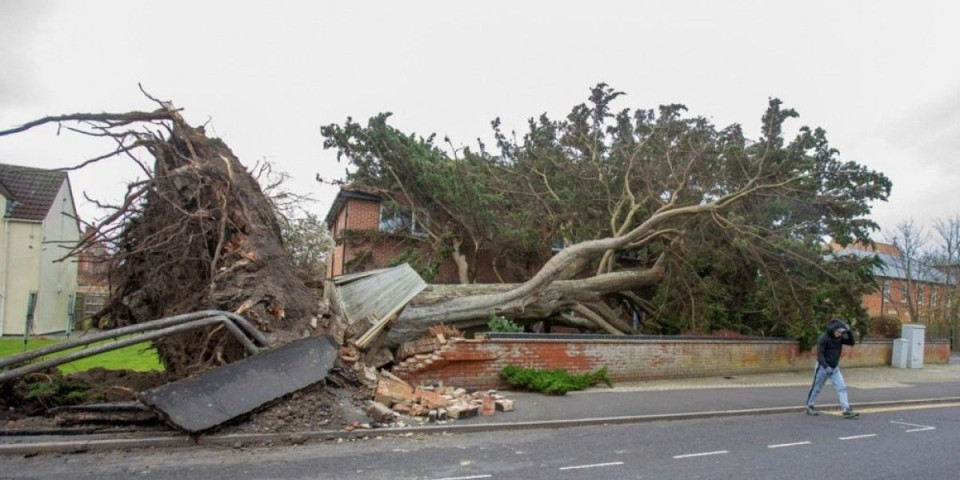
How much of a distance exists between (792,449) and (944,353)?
22038 mm

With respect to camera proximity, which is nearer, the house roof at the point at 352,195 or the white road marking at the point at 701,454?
the white road marking at the point at 701,454

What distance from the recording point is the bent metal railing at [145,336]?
6574 mm

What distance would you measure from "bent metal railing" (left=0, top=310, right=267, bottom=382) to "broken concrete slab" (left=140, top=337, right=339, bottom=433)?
0.45 meters

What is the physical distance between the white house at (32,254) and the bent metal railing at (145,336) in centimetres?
1732

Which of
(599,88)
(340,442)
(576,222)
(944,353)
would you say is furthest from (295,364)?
(944,353)

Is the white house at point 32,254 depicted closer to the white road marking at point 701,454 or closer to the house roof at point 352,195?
the house roof at point 352,195

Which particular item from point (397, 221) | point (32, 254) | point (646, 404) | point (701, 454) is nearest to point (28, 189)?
point (32, 254)

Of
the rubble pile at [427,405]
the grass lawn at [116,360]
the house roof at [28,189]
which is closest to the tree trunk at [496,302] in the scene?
the rubble pile at [427,405]

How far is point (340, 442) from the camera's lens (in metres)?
7.05

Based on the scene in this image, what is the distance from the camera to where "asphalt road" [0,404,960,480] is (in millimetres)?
5691

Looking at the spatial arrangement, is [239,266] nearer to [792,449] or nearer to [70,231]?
[792,449]

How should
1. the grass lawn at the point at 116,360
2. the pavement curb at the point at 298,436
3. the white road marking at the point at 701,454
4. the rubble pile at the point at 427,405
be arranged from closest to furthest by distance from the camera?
the pavement curb at the point at 298,436, the white road marking at the point at 701,454, the rubble pile at the point at 427,405, the grass lawn at the point at 116,360

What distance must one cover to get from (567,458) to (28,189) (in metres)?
27.3

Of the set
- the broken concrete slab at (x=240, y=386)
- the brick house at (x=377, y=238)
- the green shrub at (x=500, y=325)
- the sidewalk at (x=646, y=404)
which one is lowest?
the sidewalk at (x=646, y=404)
